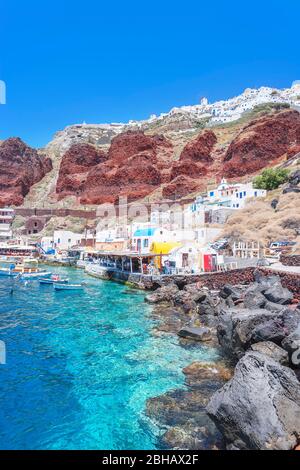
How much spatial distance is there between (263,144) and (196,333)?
8143 centimetres

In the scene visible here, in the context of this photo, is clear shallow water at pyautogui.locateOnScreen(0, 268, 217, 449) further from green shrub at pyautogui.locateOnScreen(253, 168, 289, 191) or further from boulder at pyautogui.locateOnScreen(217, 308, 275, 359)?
green shrub at pyautogui.locateOnScreen(253, 168, 289, 191)

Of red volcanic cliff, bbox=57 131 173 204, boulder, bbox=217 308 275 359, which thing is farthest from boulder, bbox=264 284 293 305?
red volcanic cliff, bbox=57 131 173 204

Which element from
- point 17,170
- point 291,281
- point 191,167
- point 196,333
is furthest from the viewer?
point 17,170

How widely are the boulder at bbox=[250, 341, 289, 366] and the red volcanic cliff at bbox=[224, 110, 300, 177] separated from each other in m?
79.3

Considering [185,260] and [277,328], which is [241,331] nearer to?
[277,328]

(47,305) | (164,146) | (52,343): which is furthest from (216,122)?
(52,343)

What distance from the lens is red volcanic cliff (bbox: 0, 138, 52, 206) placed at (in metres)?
112

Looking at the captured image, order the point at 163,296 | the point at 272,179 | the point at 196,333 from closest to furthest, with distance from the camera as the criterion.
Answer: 1. the point at 196,333
2. the point at 163,296
3. the point at 272,179

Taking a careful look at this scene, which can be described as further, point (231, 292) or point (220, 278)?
point (220, 278)

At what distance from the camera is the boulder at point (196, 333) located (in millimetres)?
18609

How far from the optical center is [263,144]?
3511 inches

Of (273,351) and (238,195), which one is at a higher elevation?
(238,195)

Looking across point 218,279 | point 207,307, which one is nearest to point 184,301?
point 207,307

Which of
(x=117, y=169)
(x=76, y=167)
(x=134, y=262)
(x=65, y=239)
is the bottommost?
(x=134, y=262)
